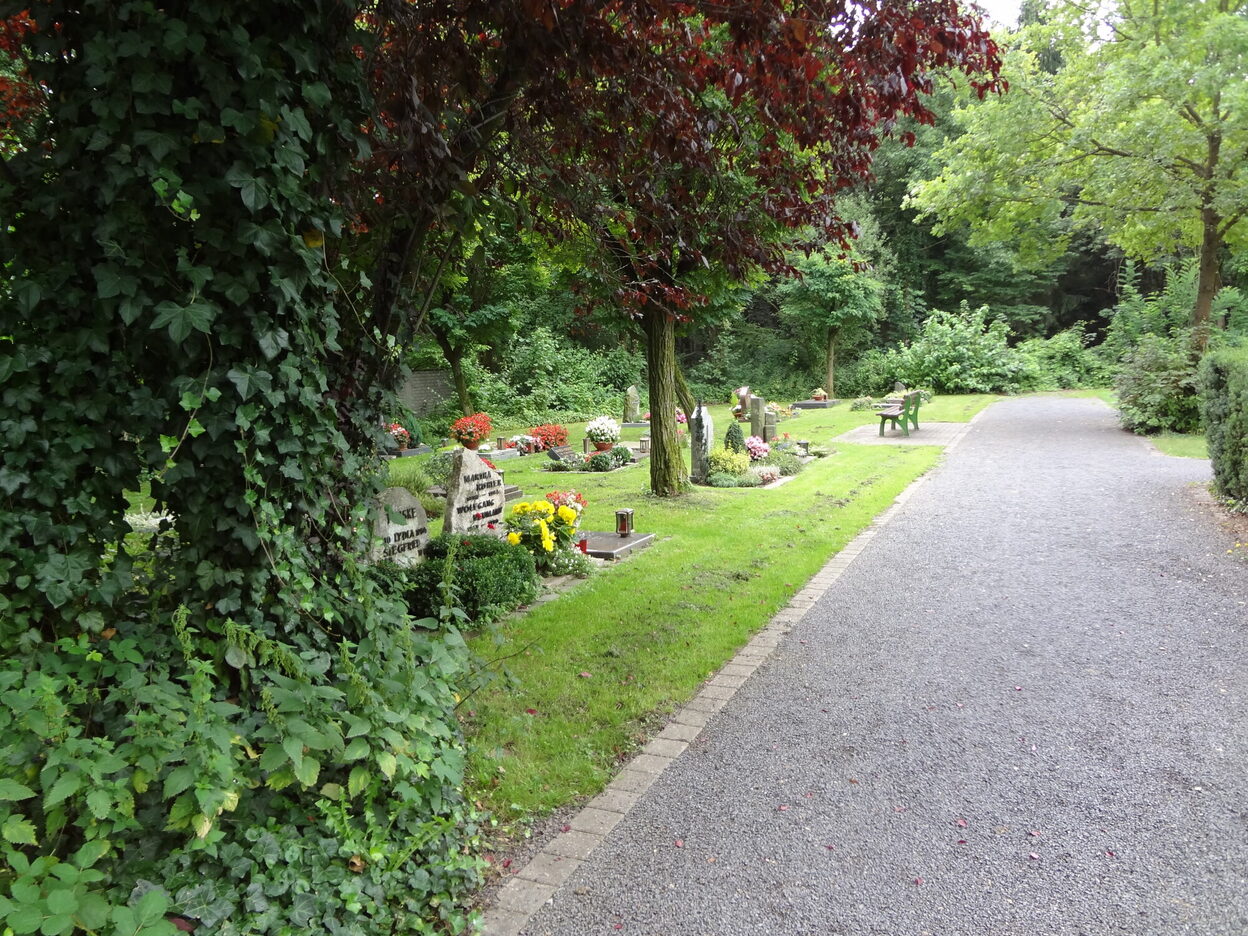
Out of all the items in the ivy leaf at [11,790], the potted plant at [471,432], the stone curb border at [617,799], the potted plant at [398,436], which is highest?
the potted plant at [398,436]

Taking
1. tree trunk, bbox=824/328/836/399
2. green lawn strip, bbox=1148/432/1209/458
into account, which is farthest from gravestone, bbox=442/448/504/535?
tree trunk, bbox=824/328/836/399

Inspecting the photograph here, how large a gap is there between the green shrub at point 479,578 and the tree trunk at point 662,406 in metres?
4.82

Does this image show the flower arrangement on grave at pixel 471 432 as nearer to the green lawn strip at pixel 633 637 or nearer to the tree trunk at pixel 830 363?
the green lawn strip at pixel 633 637

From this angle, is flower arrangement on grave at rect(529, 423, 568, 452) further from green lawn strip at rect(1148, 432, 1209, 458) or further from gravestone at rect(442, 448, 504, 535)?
green lawn strip at rect(1148, 432, 1209, 458)

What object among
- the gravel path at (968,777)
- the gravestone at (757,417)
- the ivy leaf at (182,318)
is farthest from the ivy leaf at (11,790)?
the gravestone at (757,417)

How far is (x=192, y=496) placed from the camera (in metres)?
2.88

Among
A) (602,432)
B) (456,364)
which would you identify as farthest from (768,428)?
(456,364)

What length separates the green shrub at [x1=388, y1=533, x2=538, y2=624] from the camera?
6086mm

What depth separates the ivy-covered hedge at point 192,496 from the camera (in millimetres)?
2453

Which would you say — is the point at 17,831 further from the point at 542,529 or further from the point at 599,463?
the point at 599,463

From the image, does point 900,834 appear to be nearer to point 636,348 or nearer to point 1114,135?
point 1114,135

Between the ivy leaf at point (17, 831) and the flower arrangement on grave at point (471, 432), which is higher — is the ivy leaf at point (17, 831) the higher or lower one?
the lower one

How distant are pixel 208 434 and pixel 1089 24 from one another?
861 inches

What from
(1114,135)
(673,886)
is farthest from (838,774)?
(1114,135)
